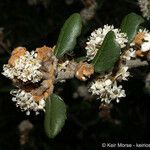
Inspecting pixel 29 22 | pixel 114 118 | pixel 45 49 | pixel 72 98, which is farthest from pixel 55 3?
pixel 45 49

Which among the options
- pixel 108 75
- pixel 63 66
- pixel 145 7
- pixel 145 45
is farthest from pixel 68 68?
pixel 145 7

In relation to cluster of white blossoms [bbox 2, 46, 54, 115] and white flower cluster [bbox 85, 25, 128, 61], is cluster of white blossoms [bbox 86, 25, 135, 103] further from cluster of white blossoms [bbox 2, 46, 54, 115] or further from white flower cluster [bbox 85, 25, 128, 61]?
cluster of white blossoms [bbox 2, 46, 54, 115]

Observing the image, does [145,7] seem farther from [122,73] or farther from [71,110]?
[71,110]

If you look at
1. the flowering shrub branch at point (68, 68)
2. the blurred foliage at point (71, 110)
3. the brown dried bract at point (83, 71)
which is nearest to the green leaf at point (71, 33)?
the flowering shrub branch at point (68, 68)

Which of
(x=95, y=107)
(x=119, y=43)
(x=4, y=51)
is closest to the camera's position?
(x=119, y=43)

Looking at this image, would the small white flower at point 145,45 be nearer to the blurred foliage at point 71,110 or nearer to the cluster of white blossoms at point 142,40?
the cluster of white blossoms at point 142,40

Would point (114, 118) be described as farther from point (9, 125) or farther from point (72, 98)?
point (9, 125)
